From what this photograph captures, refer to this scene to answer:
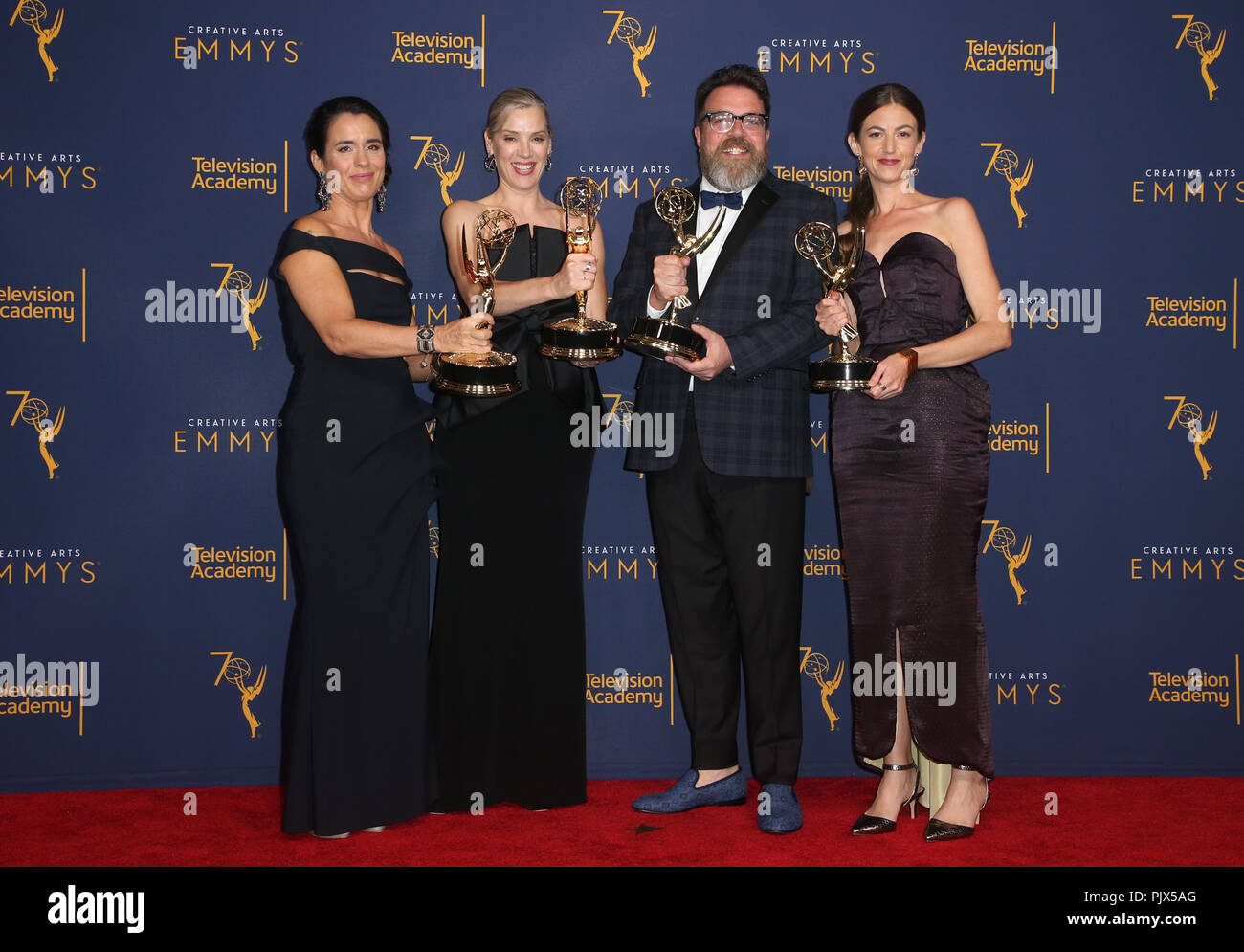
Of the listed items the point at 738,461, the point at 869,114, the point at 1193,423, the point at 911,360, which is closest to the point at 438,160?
the point at 869,114

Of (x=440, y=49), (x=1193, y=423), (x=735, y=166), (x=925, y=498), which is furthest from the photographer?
(x=1193, y=423)

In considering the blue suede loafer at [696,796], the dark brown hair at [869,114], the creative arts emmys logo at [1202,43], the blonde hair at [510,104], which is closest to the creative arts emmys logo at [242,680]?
the blue suede loafer at [696,796]

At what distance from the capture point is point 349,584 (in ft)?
11.2

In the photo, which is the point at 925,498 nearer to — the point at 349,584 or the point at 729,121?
the point at 729,121

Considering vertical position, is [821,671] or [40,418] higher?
[40,418]

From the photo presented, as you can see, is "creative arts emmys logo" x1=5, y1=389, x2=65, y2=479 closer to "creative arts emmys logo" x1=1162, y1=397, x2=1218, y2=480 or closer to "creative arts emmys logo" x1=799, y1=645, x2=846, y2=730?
"creative arts emmys logo" x1=799, y1=645, x2=846, y2=730

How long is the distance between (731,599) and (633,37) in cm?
221

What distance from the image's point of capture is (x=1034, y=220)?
13.9ft

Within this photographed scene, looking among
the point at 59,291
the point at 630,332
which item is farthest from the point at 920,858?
the point at 59,291

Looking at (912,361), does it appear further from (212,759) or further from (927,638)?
(212,759)

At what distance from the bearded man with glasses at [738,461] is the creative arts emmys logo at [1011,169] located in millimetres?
1082

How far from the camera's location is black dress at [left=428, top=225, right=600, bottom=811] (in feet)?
11.7

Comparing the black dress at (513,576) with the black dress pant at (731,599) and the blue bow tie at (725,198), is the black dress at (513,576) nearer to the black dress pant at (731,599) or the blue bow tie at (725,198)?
the black dress pant at (731,599)

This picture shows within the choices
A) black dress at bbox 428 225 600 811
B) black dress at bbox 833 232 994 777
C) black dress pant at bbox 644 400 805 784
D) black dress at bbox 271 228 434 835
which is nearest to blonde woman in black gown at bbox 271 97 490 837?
black dress at bbox 271 228 434 835
